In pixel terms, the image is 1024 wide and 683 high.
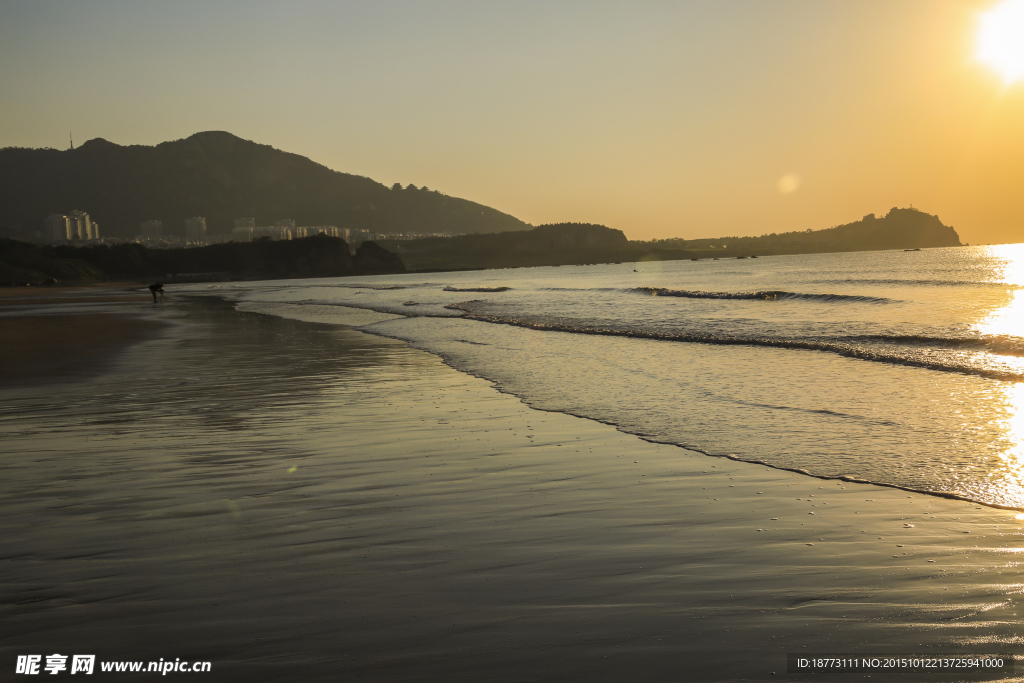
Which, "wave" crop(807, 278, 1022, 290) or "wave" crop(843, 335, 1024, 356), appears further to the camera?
"wave" crop(807, 278, 1022, 290)

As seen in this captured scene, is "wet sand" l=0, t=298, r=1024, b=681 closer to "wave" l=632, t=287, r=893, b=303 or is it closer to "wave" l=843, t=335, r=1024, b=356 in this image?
"wave" l=843, t=335, r=1024, b=356

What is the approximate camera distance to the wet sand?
3.29 meters

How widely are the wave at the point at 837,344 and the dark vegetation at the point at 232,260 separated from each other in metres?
150

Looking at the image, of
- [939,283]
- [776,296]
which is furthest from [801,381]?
[939,283]

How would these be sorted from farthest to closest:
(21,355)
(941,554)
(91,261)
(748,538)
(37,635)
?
(91,261) < (21,355) < (748,538) < (941,554) < (37,635)

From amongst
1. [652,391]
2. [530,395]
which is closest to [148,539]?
[530,395]

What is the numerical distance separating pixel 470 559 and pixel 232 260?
195 m

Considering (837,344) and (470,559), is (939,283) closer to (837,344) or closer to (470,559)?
(837,344)

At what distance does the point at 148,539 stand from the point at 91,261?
177 metres

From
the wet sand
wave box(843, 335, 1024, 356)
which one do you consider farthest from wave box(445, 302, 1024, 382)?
the wet sand

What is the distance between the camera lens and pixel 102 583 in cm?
402

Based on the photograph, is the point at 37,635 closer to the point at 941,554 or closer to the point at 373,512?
the point at 373,512

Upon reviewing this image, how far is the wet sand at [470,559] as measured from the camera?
329 cm

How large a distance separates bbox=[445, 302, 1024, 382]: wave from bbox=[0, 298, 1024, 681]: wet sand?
897 centimetres
